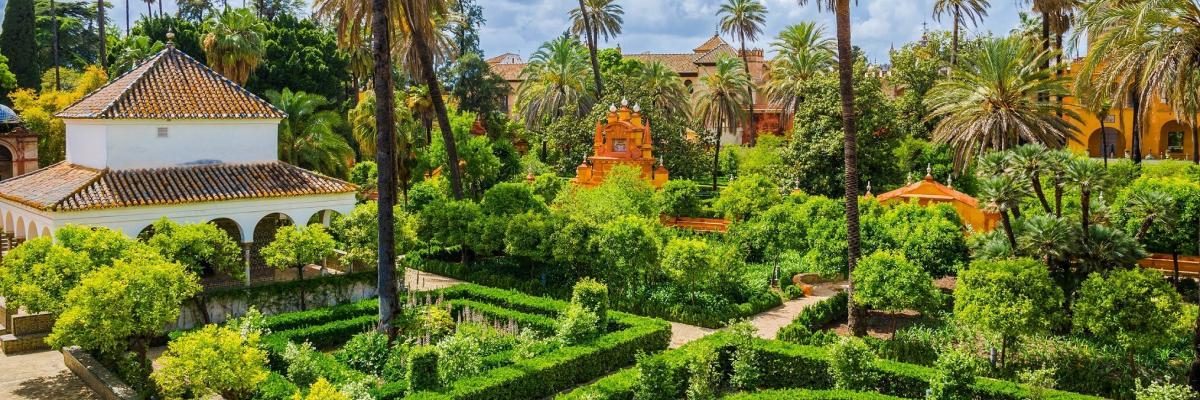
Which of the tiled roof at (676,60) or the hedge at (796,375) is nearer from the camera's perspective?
the hedge at (796,375)

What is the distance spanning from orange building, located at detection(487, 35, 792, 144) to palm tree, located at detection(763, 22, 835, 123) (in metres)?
7.06

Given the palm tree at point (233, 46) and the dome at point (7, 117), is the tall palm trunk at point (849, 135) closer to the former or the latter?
the palm tree at point (233, 46)

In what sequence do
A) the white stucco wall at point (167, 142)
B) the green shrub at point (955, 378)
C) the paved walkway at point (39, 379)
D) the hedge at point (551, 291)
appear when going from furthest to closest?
the white stucco wall at point (167, 142) < the hedge at point (551, 291) < the paved walkway at point (39, 379) < the green shrub at point (955, 378)

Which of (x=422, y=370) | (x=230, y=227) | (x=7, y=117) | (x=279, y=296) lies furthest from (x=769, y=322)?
(x=7, y=117)

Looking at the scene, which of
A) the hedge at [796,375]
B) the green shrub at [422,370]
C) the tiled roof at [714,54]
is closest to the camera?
the hedge at [796,375]

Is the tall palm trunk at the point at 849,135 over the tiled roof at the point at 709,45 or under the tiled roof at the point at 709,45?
under

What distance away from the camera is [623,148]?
44219mm

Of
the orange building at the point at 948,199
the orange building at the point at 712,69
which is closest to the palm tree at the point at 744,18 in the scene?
the orange building at the point at 712,69

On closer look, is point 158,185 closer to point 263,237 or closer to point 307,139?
point 263,237

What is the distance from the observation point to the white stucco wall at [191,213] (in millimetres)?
22000

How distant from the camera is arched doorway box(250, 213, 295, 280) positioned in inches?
1028

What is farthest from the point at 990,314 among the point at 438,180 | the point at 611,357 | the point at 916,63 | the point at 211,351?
the point at 916,63

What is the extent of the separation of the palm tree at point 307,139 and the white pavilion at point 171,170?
6.76m

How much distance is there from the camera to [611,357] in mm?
19484
